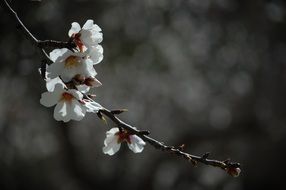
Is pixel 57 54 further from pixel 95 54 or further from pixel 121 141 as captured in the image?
pixel 121 141

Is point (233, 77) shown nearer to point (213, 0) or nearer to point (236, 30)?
point (236, 30)

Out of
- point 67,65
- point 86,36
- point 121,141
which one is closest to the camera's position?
point 67,65

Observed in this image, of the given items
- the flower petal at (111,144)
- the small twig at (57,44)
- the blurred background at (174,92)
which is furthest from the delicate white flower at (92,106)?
the blurred background at (174,92)

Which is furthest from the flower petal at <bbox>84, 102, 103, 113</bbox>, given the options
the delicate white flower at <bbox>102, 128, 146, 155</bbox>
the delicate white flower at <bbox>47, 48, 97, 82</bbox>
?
the delicate white flower at <bbox>102, 128, 146, 155</bbox>

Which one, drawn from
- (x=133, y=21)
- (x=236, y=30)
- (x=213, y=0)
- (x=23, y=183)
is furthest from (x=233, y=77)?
(x=23, y=183)

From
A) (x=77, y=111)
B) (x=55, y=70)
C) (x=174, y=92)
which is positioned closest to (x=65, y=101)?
(x=77, y=111)

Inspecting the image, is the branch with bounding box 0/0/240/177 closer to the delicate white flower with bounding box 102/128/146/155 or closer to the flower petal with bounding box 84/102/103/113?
the flower petal with bounding box 84/102/103/113
